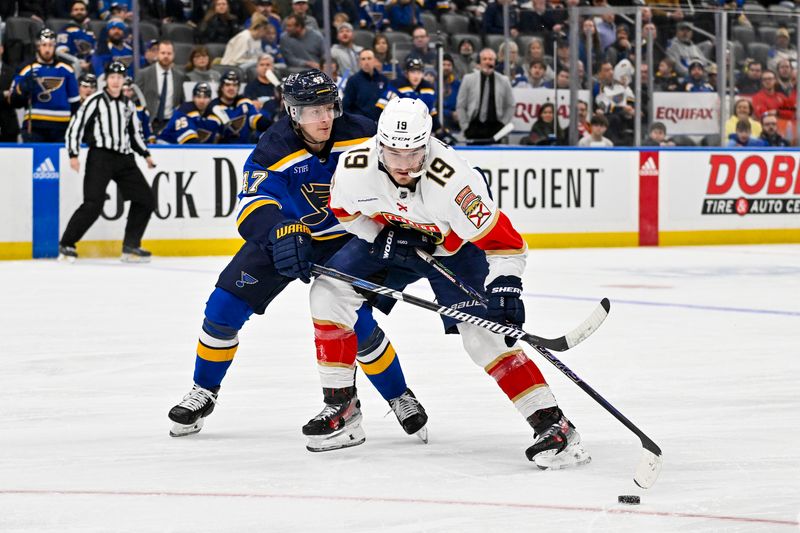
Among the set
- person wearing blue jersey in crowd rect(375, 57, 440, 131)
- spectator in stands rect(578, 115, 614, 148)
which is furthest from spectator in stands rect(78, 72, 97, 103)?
spectator in stands rect(578, 115, 614, 148)

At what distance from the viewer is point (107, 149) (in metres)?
10.1

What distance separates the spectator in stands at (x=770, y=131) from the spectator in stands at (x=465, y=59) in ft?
10.1

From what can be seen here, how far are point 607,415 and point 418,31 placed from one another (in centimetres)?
782

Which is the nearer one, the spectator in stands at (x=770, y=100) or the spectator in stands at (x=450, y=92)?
the spectator in stands at (x=450, y=92)

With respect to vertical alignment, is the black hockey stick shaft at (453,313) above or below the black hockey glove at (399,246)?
below

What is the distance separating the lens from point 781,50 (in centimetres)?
1270

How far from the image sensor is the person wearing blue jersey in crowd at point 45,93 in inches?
398

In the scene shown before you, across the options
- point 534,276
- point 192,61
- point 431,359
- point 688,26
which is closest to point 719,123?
point 688,26

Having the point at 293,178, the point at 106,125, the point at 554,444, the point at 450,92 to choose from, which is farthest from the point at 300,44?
the point at 554,444

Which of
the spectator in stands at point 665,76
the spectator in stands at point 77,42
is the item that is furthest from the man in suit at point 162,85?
the spectator in stands at point 665,76

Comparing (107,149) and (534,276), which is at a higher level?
(107,149)

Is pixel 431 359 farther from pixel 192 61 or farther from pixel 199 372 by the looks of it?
pixel 192 61

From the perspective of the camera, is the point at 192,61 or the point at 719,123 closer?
the point at 192,61

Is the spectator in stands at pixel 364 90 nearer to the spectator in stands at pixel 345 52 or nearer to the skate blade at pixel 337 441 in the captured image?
the spectator in stands at pixel 345 52
